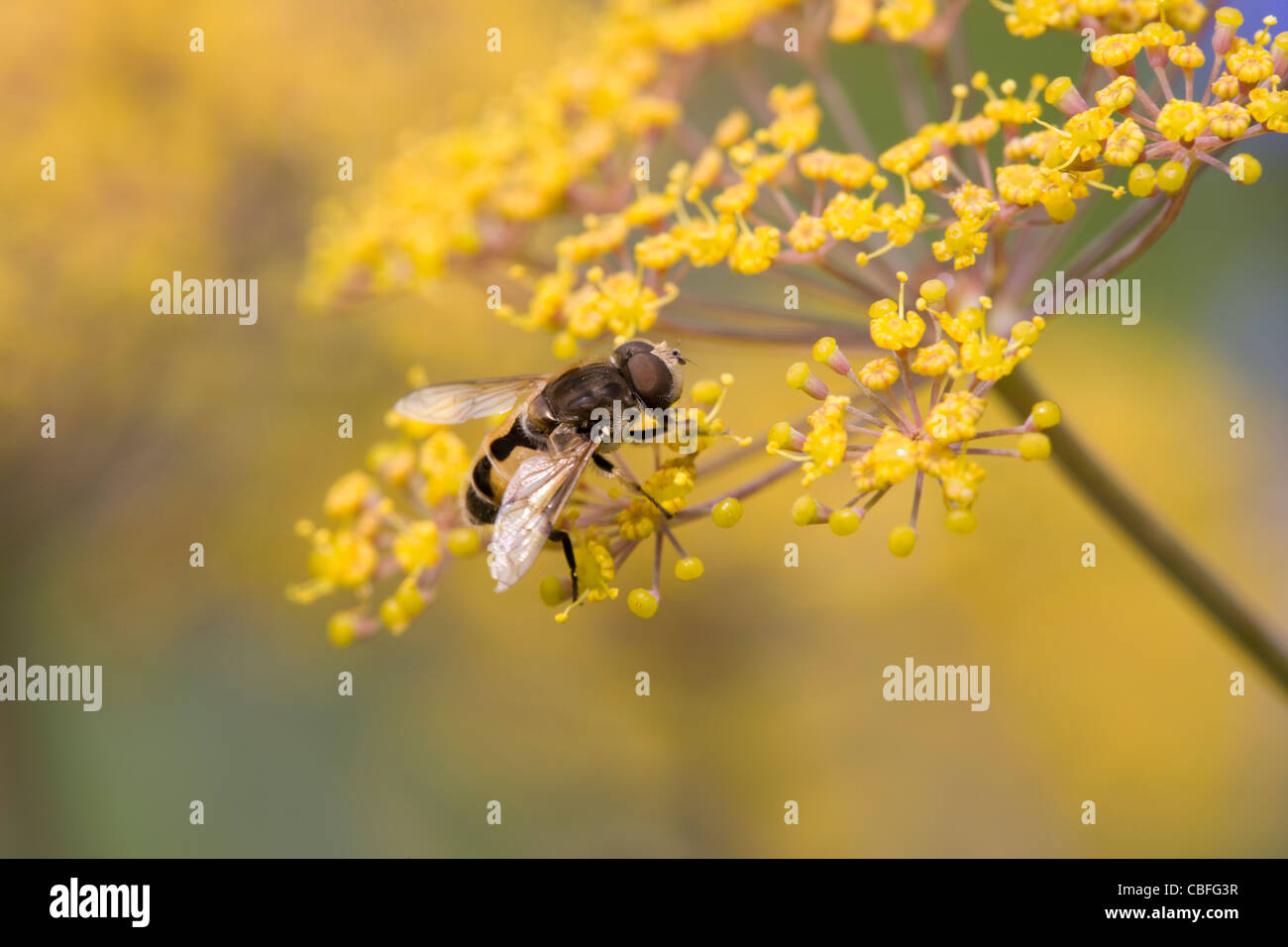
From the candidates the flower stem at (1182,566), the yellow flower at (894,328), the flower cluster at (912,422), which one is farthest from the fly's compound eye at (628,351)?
the flower stem at (1182,566)

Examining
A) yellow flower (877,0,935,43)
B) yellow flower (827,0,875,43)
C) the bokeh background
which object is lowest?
the bokeh background

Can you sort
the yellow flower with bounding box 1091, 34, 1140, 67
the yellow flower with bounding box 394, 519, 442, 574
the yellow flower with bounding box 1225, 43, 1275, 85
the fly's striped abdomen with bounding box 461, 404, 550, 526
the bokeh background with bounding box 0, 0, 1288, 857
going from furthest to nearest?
the bokeh background with bounding box 0, 0, 1288, 857
the yellow flower with bounding box 394, 519, 442, 574
the fly's striped abdomen with bounding box 461, 404, 550, 526
the yellow flower with bounding box 1091, 34, 1140, 67
the yellow flower with bounding box 1225, 43, 1275, 85

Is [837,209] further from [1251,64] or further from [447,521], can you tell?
[447,521]

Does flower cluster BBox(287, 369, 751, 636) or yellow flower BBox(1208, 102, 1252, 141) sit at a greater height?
yellow flower BBox(1208, 102, 1252, 141)

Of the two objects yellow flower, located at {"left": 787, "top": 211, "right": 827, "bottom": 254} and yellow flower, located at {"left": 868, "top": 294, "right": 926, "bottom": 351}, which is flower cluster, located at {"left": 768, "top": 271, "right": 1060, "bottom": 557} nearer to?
yellow flower, located at {"left": 868, "top": 294, "right": 926, "bottom": 351}

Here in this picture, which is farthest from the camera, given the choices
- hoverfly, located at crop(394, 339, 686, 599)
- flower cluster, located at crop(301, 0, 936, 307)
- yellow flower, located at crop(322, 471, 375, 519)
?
flower cluster, located at crop(301, 0, 936, 307)

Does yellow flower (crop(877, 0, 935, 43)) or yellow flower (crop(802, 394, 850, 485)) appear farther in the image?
yellow flower (crop(877, 0, 935, 43))

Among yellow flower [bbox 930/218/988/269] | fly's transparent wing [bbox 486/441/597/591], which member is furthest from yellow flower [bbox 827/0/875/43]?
fly's transparent wing [bbox 486/441/597/591]

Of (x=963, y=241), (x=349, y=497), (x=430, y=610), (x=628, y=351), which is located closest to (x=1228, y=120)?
(x=963, y=241)

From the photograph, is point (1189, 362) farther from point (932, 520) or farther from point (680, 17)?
point (680, 17)
